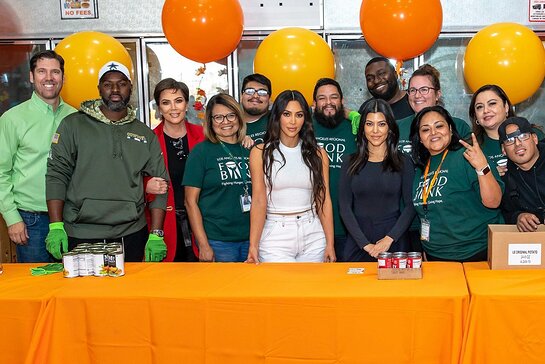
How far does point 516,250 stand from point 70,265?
5.95ft

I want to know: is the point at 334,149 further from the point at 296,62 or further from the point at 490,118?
the point at 296,62

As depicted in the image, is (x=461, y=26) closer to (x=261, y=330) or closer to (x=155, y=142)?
(x=155, y=142)

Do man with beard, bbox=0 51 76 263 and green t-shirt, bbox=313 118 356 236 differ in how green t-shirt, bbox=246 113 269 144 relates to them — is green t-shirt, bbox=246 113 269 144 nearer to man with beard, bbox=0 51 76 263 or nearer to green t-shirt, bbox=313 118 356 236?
green t-shirt, bbox=313 118 356 236

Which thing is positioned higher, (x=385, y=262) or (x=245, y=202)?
(x=245, y=202)

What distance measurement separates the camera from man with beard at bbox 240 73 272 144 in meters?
3.69

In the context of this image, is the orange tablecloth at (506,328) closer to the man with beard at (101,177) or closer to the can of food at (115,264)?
the can of food at (115,264)

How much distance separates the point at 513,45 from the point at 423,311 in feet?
8.59

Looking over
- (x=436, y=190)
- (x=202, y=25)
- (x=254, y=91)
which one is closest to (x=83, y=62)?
(x=202, y=25)

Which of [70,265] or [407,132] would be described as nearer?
[70,265]

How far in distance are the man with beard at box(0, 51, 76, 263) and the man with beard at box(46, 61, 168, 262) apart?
15.4 inches

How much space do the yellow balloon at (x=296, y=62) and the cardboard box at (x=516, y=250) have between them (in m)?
2.11

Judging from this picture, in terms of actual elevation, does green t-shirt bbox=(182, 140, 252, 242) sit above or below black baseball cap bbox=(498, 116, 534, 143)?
below

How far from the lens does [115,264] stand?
2.66 meters

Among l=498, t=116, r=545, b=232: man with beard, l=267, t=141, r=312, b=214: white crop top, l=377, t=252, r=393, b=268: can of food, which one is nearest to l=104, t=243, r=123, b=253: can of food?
l=267, t=141, r=312, b=214: white crop top
